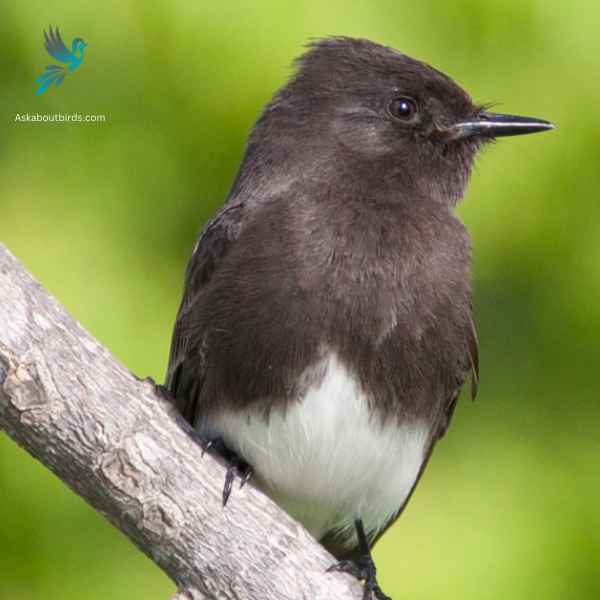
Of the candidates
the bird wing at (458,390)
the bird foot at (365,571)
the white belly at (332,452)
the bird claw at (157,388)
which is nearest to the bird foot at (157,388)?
the bird claw at (157,388)

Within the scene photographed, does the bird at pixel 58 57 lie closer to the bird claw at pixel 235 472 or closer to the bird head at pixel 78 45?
the bird head at pixel 78 45

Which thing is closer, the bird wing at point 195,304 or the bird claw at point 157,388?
the bird claw at point 157,388

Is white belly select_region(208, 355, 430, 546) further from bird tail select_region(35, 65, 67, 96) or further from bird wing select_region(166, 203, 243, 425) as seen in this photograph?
bird tail select_region(35, 65, 67, 96)

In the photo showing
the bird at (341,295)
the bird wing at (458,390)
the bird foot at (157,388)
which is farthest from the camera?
the bird wing at (458,390)

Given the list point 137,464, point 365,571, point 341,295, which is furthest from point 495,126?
point 137,464

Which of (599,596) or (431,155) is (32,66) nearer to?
(431,155)

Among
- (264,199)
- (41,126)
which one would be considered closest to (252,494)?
(264,199)

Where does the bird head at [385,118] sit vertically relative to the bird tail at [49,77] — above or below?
above
